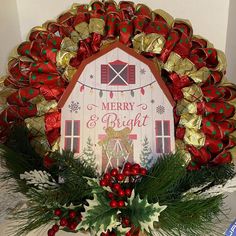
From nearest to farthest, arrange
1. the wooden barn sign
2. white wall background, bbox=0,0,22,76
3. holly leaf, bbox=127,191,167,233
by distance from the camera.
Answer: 1. holly leaf, bbox=127,191,167,233
2. the wooden barn sign
3. white wall background, bbox=0,0,22,76

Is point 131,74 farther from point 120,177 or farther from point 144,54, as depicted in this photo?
point 120,177

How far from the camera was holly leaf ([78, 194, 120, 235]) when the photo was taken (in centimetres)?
55

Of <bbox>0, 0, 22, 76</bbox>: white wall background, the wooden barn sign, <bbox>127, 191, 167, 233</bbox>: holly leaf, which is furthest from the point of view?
<bbox>0, 0, 22, 76</bbox>: white wall background

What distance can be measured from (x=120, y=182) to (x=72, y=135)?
114mm

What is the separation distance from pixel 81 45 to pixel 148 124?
173 mm

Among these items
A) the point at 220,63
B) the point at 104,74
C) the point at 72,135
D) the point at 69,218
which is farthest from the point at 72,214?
the point at 220,63

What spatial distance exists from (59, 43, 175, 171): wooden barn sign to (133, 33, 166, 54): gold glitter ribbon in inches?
0.7

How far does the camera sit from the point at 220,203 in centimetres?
62

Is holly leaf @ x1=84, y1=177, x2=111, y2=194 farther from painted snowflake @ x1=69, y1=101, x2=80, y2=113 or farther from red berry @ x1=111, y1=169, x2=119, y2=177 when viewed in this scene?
painted snowflake @ x1=69, y1=101, x2=80, y2=113

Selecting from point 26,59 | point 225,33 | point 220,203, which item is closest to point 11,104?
point 26,59

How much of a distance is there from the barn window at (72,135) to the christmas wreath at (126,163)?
2 cm

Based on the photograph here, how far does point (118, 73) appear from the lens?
0.68 metres

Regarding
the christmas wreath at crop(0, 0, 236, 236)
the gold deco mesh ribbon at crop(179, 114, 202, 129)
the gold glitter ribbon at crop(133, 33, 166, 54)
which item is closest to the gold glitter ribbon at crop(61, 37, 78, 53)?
the christmas wreath at crop(0, 0, 236, 236)

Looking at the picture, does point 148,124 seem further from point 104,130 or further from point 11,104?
point 11,104
